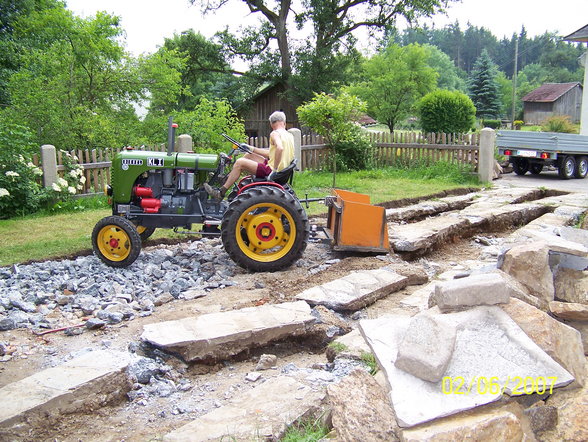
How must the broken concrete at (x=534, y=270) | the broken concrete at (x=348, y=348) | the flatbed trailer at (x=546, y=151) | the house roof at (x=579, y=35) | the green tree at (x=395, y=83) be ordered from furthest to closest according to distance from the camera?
the green tree at (x=395, y=83), the house roof at (x=579, y=35), the flatbed trailer at (x=546, y=151), the broken concrete at (x=534, y=270), the broken concrete at (x=348, y=348)

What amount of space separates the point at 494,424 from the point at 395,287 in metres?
3.21

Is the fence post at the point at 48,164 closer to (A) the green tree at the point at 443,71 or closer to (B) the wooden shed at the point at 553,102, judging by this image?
(B) the wooden shed at the point at 553,102

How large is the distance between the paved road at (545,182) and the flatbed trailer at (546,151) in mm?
313

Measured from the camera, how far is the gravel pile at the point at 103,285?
5355 millimetres

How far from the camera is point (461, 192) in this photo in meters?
13.6

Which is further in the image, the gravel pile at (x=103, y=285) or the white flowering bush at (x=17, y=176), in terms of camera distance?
the white flowering bush at (x=17, y=176)

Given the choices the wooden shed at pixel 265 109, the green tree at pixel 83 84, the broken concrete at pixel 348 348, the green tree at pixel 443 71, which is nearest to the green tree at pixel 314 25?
the wooden shed at pixel 265 109

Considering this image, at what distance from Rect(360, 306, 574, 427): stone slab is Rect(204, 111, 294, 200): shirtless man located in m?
3.45

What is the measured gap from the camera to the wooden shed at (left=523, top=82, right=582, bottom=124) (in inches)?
1886

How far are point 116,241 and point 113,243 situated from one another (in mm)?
43

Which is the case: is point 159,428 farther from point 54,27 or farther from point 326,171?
point 326,171

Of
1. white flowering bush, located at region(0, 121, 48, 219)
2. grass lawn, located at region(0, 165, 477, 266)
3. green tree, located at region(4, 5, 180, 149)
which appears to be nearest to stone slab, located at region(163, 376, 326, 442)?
grass lawn, located at region(0, 165, 477, 266)

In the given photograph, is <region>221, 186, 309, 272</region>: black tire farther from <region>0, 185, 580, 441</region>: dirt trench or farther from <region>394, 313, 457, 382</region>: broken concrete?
<region>394, 313, 457, 382</region>: broken concrete

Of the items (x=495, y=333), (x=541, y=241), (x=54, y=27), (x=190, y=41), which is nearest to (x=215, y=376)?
(x=495, y=333)
